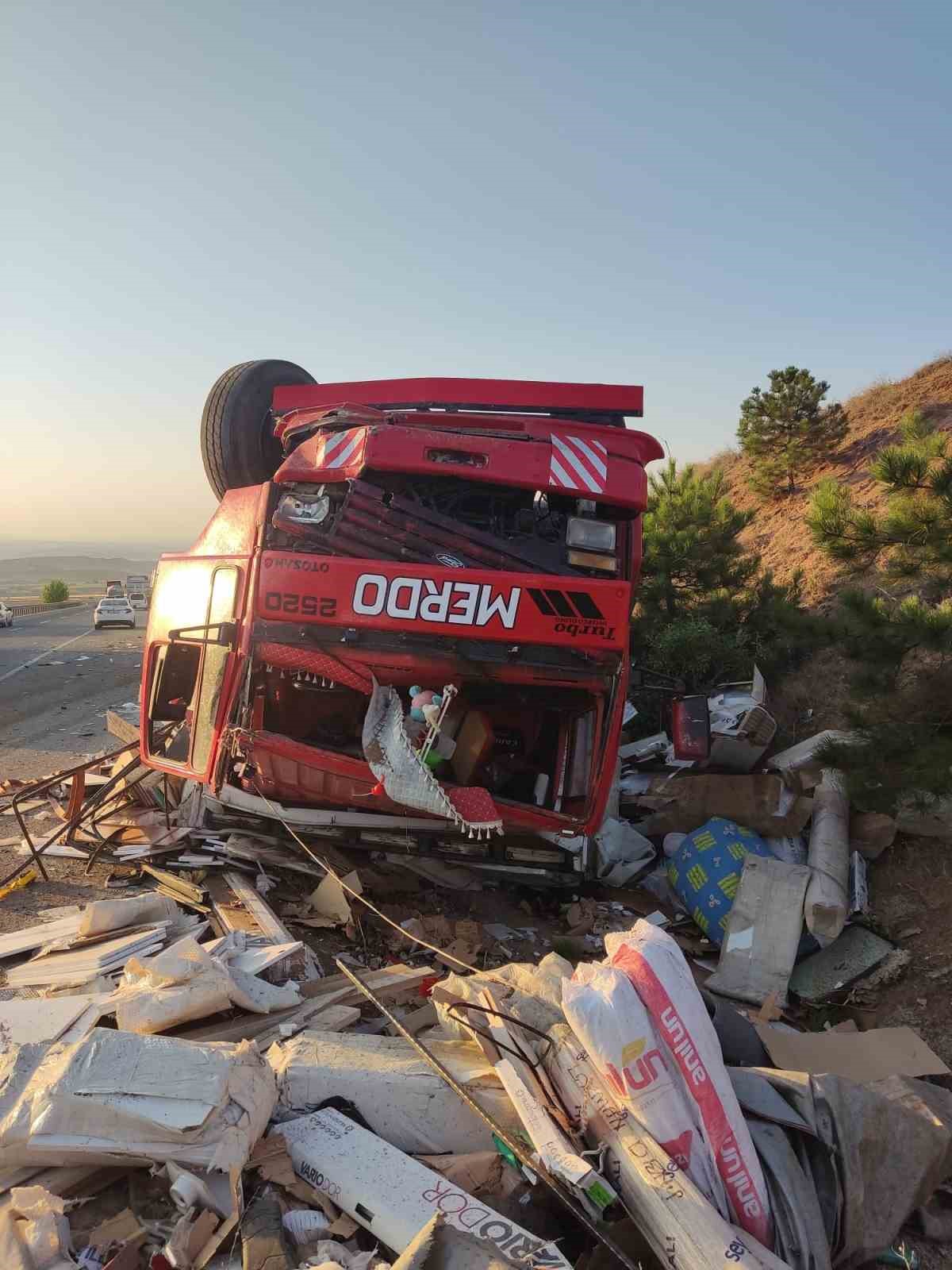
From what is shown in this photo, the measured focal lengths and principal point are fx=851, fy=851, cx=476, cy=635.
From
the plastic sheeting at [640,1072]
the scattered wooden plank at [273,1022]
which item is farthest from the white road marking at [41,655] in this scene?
the plastic sheeting at [640,1072]

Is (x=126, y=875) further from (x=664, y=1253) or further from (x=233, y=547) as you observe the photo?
(x=664, y=1253)

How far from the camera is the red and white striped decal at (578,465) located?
5.05 m

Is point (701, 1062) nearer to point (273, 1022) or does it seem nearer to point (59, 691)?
point (273, 1022)

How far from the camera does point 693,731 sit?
190 inches

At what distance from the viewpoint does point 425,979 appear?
163 inches

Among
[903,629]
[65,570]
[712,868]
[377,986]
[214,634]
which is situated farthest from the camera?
[65,570]

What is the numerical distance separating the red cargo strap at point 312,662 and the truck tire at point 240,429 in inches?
95.1

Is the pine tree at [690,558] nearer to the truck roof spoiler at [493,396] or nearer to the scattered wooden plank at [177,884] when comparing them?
the truck roof spoiler at [493,396]

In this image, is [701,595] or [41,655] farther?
[41,655]

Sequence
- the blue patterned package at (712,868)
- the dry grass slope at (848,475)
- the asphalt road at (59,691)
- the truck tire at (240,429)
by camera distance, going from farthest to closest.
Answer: the dry grass slope at (848,475) < the asphalt road at (59,691) < the truck tire at (240,429) < the blue patterned package at (712,868)

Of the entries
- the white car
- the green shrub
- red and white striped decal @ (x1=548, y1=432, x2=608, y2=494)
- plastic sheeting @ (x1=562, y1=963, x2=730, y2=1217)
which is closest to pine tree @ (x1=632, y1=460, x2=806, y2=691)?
red and white striped decal @ (x1=548, y1=432, x2=608, y2=494)

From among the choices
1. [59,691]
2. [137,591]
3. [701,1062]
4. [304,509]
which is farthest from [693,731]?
[137,591]

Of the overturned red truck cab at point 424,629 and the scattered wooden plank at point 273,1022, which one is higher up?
the overturned red truck cab at point 424,629

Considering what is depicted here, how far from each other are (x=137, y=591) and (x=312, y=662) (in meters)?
39.5
